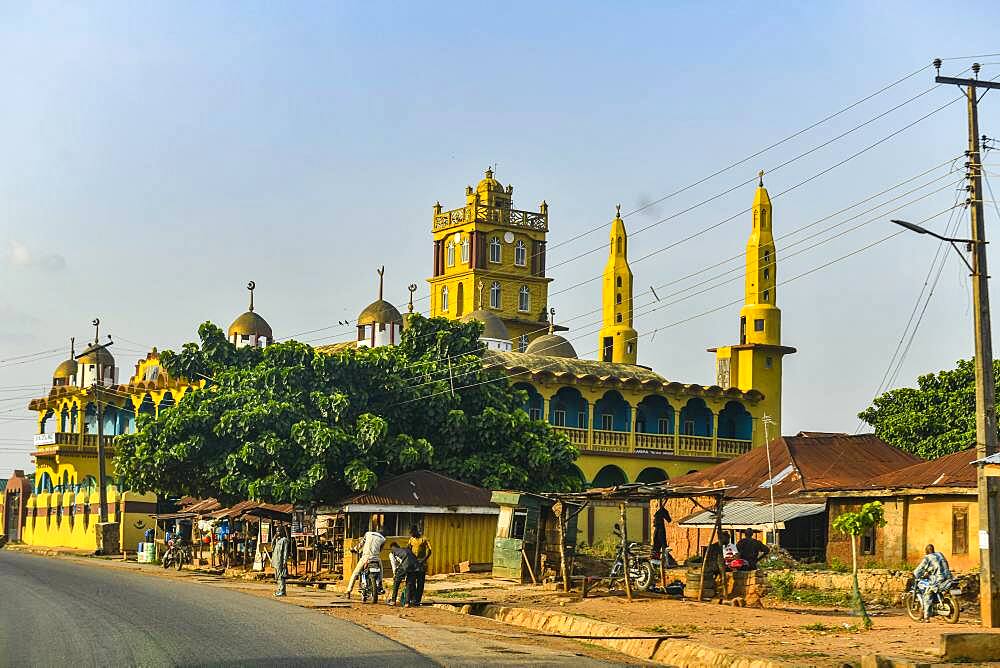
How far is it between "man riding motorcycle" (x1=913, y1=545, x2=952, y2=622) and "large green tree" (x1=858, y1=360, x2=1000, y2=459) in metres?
34.0

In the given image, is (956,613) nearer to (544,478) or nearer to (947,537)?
(947,537)

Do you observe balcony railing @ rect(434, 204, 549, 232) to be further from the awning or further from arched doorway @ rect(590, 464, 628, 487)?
the awning

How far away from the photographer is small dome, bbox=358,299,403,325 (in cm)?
7731

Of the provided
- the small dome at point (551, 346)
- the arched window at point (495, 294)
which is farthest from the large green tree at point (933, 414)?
the arched window at point (495, 294)

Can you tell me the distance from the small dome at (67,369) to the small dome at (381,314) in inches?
774

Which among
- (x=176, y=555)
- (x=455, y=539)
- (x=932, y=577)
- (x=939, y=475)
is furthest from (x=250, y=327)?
(x=932, y=577)

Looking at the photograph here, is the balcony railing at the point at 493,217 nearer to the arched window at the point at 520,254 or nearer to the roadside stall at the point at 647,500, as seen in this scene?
the arched window at the point at 520,254

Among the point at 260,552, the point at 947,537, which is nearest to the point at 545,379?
the point at 260,552

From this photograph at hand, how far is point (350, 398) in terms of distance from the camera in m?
43.6

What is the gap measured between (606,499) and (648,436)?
1601 inches

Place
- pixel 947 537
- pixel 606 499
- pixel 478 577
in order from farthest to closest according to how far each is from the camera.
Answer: pixel 478 577, pixel 947 537, pixel 606 499

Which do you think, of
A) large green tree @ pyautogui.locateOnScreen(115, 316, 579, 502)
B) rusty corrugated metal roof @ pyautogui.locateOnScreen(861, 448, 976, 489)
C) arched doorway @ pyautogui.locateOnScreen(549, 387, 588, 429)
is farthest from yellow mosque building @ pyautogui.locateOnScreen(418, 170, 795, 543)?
rusty corrugated metal roof @ pyautogui.locateOnScreen(861, 448, 976, 489)

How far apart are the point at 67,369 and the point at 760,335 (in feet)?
133

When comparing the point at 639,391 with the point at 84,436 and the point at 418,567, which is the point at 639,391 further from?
the point at 418,567
